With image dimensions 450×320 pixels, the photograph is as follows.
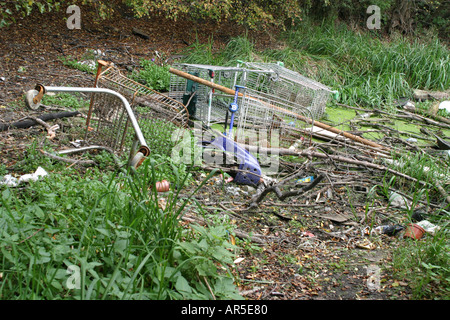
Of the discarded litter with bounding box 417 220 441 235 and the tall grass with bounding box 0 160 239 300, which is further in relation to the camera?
the discarded litter with bounding box 417 220 441 235

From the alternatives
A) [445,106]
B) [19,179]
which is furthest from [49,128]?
[445,106]

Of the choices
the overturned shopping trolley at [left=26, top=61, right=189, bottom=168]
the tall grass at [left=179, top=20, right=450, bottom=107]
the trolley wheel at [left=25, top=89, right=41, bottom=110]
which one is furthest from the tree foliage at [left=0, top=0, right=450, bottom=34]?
the trolley wheel at [left=25, top=89, right=41, bottom=110]

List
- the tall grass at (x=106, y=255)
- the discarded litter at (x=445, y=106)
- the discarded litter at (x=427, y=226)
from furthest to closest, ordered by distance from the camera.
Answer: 1. the discarded litter at (x=445, y=106)
2. the discarded litter at (x=427, y=226)
3. the tall grass at (x=106, y=255)

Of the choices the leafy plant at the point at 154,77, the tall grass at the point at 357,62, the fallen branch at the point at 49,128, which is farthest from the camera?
the tall grass at the point at 357,62

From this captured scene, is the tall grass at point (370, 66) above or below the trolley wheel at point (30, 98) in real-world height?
below

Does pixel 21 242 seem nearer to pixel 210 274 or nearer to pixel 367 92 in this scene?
pixel 210 274

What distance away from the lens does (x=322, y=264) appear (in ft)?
9.36

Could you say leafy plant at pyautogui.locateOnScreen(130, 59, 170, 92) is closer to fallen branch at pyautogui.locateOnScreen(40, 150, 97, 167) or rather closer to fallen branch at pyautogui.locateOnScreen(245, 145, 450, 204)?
fallen branch at pyautogui.locateOnScreen(245, 145, 450, 204)

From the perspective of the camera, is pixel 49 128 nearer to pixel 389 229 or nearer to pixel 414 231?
pixel 389 229

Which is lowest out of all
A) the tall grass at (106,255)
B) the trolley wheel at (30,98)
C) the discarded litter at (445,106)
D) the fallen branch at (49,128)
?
the discarded litter at (445,106)

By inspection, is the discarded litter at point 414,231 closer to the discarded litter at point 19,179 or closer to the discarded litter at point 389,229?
the discarded litter at point 389,229

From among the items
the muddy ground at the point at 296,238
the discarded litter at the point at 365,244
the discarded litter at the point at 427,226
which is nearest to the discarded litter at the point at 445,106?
the muddy ground at the point at 296,238
